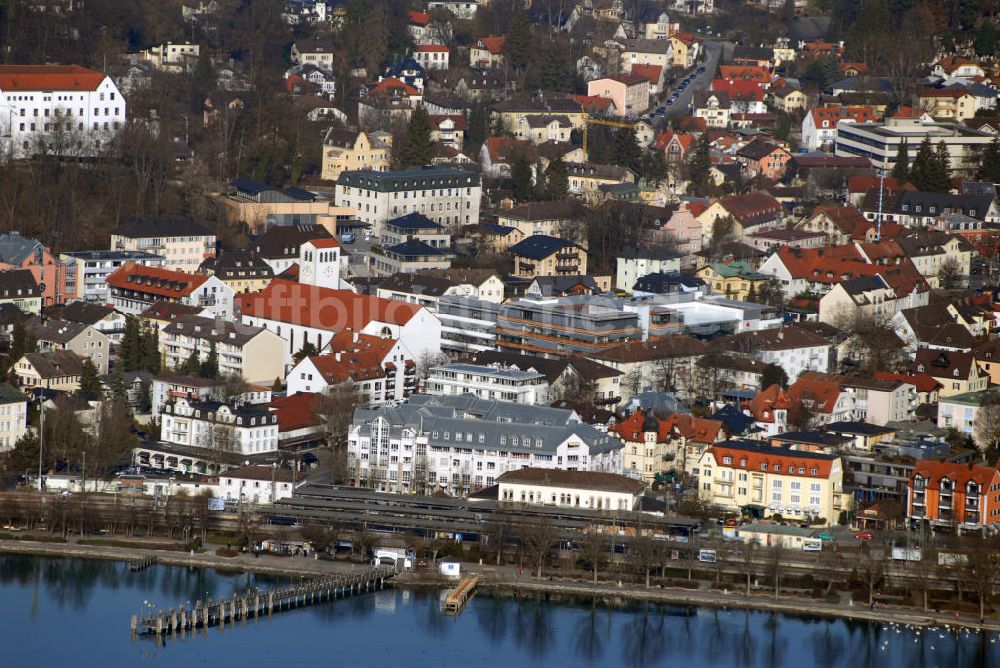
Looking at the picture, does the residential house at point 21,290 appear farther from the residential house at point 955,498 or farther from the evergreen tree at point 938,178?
the evergreen tree at point 938,178

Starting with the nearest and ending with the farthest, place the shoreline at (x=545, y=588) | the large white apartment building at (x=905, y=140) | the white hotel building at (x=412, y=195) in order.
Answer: the shoreline at (x=545, y=588) < the white hotel building at (x=412, y=195) < the large white apartment building at (x=905, y=140)

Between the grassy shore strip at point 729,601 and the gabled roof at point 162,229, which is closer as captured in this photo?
the grassy shore strip at point 729,601

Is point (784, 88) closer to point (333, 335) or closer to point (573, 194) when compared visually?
point (573, 194)

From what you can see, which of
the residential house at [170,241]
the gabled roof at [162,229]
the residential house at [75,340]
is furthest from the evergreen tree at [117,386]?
the gabled roof at [162,229]

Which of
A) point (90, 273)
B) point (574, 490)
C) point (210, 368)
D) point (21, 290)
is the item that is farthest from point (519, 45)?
point (574, 490)

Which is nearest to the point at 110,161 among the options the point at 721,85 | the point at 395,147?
the point at 395,147
